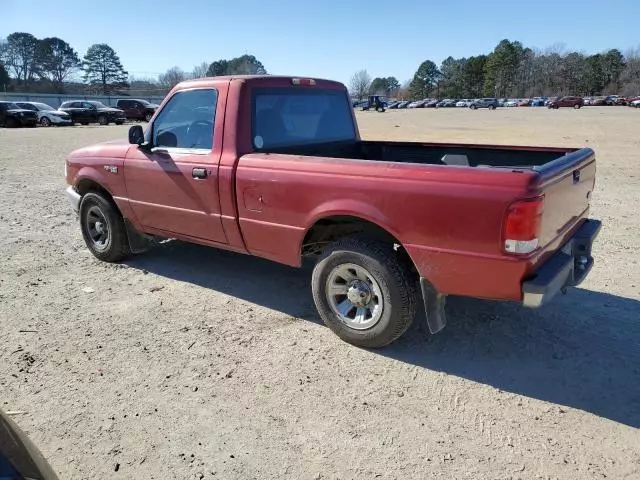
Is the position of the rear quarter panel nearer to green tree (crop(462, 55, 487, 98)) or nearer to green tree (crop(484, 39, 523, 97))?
green tree (crop(484, 39, 523, 97))

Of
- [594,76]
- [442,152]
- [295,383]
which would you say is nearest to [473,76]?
[594,76]

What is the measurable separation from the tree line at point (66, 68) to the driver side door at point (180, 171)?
8995 cm

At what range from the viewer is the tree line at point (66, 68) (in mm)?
98438

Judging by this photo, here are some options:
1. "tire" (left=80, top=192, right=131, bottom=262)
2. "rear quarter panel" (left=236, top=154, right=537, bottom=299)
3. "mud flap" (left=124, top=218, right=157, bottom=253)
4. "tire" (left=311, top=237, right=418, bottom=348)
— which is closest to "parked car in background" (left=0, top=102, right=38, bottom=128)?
"tire" (left=80, top=192, right=131, bottom=262)

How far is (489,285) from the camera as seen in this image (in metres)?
3.16

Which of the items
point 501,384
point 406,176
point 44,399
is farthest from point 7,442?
point 501,384

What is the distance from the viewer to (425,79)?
466 feet

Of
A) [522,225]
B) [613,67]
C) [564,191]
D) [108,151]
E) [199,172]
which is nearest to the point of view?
[522,225]

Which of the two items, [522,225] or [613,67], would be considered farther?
[613,67]

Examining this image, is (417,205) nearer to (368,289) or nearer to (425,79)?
(368,289)

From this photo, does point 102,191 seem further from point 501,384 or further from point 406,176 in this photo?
point 501,384

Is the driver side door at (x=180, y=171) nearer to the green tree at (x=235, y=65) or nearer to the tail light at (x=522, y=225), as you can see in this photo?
the tail light at (x=522, y=225)

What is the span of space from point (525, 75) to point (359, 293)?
138948mm

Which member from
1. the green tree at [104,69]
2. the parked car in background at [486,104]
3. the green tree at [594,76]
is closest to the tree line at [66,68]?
the green tree at [104,69]
